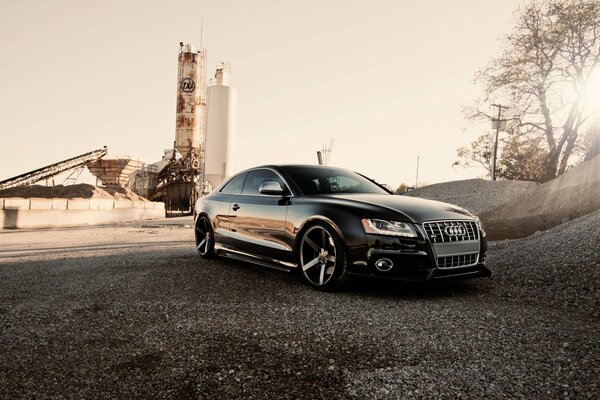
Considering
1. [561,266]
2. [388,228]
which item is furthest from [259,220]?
[561,266]

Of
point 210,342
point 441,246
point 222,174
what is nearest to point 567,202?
point 441,246

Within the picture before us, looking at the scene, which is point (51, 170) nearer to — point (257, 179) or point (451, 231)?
point (257, 179)

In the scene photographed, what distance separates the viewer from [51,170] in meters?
31.8

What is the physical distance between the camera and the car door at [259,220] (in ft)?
19.0

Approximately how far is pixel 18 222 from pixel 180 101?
96.8 feet

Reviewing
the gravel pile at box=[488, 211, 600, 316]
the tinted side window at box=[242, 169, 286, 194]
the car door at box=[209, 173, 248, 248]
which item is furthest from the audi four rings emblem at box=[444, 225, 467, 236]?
the car door at box=[209, 173, 248, 248]

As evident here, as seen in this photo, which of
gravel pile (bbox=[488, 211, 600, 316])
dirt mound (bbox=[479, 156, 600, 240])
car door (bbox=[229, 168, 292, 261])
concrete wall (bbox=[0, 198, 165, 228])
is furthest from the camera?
concrete wall (bbox=[0, 198, 165, 228])

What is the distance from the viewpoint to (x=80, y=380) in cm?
289

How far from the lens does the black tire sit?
7363mm

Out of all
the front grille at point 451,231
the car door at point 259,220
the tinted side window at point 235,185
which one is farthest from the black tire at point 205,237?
the front grille at point 451,231

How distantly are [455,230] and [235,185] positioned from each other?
3.39 m

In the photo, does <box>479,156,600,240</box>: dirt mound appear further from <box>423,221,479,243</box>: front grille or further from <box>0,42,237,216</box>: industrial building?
<box>0,42,237,216</box>: industrial building

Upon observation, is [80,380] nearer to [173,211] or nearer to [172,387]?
[172,387]

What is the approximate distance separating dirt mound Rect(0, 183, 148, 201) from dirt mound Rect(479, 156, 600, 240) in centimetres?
1766
